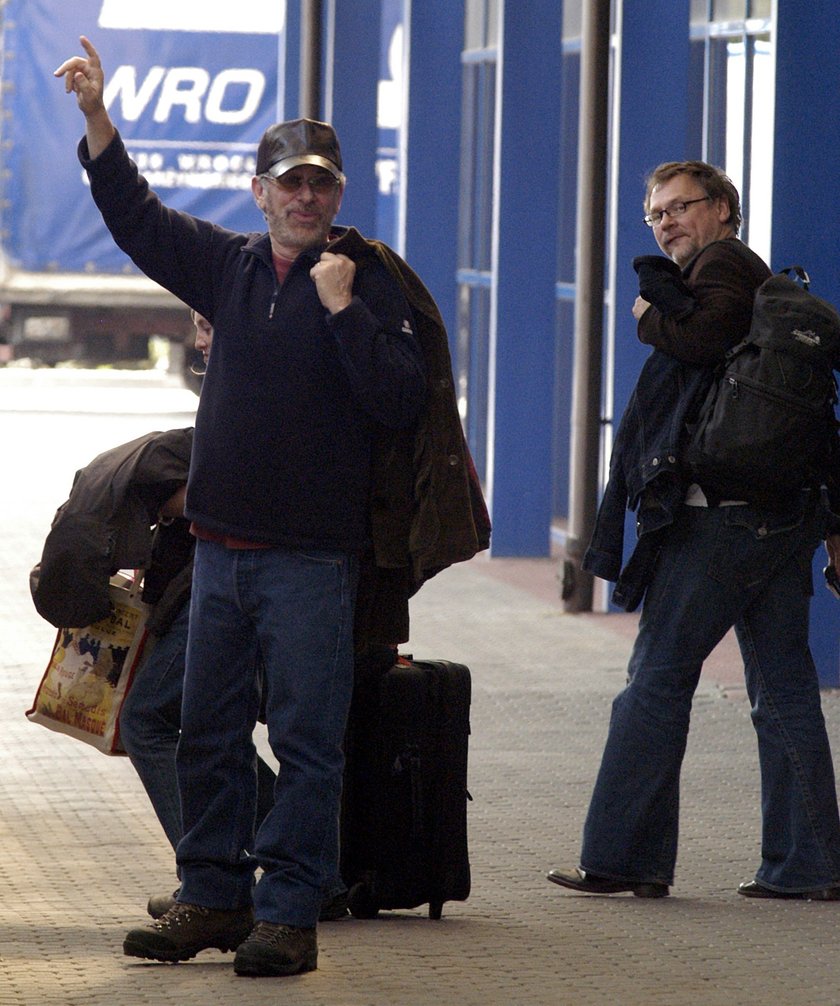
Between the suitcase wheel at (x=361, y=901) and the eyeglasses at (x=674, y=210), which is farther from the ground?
the eyeglasses at (x=674, y=210)

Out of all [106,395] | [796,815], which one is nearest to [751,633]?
[796,815]

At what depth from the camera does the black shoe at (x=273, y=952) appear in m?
5.13

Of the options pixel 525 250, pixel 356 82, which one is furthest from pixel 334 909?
pixel 356 82

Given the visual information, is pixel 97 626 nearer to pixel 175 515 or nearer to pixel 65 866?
pixel 175 515

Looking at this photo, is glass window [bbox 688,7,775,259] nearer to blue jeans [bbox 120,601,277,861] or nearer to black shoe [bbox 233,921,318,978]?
blue jeans [bbox 120,601,277,861]

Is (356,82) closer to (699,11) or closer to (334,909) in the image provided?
(699,11)

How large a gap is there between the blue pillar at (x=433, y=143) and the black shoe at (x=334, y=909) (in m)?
11.1

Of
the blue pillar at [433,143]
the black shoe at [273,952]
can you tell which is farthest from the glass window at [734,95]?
the black shoe at [273,952]

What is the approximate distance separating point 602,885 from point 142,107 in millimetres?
19955

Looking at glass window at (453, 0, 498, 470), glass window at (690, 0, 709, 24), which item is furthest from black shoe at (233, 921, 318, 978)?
glass window at (453, 0, 498, 470)

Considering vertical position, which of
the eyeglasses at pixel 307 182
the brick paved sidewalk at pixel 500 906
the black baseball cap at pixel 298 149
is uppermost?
the black baseball cap at pixel 298 149

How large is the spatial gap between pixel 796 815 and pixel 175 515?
183cm

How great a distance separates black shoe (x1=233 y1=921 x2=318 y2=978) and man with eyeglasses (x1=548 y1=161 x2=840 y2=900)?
1243 millimetres

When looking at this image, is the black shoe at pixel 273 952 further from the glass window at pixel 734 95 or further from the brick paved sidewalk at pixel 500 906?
the glass window at pixel 734 95
